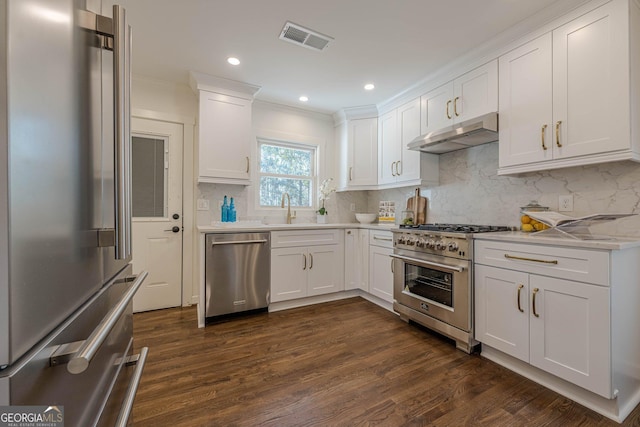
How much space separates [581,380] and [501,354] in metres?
0.49

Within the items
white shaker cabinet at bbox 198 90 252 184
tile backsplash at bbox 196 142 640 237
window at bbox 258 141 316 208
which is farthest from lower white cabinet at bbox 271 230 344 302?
white shaker cabinet at bbox 198 90 252 184

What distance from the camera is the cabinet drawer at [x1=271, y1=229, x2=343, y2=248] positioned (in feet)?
10.2

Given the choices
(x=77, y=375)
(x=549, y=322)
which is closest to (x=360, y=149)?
(x=549, y=322)

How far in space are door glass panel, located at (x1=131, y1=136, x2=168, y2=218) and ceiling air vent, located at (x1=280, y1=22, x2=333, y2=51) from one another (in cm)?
190

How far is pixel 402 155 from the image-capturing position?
131 inches

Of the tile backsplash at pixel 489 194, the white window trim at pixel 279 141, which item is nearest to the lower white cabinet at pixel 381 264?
the tile backsplash at pixel 489 194

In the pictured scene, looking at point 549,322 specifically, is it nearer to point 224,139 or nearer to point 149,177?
point 224,139

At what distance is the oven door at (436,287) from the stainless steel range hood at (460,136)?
1.11 meters

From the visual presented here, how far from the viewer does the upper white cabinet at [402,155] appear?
123 inches

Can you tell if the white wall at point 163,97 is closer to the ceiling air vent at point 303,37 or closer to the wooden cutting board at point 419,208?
the ceiling air vent at point 303,37

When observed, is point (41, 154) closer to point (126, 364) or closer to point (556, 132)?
point (126, 364)

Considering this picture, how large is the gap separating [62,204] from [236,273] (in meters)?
2.44

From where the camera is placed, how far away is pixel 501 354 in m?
2.05

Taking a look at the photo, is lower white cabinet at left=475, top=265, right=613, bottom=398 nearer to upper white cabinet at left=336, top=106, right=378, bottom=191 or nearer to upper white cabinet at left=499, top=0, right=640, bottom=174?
upper white cabinet at left=499, top=0, right=640, bottom=174
